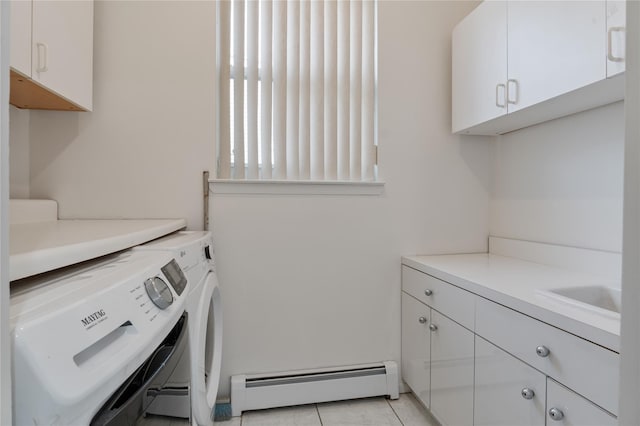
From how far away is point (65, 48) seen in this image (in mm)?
1284

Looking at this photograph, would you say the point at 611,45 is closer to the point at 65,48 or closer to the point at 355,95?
the point at 355,95

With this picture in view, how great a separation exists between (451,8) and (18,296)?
2.30 meters

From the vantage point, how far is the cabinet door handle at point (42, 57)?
1.12 meters

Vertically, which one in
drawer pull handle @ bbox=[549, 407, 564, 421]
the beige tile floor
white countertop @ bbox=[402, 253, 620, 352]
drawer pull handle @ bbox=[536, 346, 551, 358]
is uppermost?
white countertop @ bbox=[402, 253, 620, 352]

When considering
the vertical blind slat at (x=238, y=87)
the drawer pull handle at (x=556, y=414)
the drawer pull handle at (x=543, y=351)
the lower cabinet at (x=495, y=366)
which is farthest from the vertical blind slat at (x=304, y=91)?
the drawer pull handle at (x=556, y=414)

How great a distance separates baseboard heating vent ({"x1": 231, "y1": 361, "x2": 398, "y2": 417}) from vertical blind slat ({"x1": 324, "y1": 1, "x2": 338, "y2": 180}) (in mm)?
1063

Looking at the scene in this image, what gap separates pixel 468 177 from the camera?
1.95m

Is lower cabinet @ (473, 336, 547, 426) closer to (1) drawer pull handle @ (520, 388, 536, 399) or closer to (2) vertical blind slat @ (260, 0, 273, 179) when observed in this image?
(1) drawer pull handle @ (520, 388, 536, 399)

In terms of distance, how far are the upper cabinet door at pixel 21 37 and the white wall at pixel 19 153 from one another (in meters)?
0.57

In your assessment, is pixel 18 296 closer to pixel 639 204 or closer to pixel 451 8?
pixel 639 204


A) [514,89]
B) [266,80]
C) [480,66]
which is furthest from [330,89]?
[514,89]

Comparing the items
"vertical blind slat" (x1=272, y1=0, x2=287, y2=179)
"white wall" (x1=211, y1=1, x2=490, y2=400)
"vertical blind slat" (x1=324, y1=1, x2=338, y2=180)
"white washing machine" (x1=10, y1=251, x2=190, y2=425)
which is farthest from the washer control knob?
"vertical blind slat" (x1=324, y1=1, x2=338, y2=180)

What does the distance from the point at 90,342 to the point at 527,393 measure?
3.65ft

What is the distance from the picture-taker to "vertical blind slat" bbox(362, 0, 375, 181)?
1833mm
